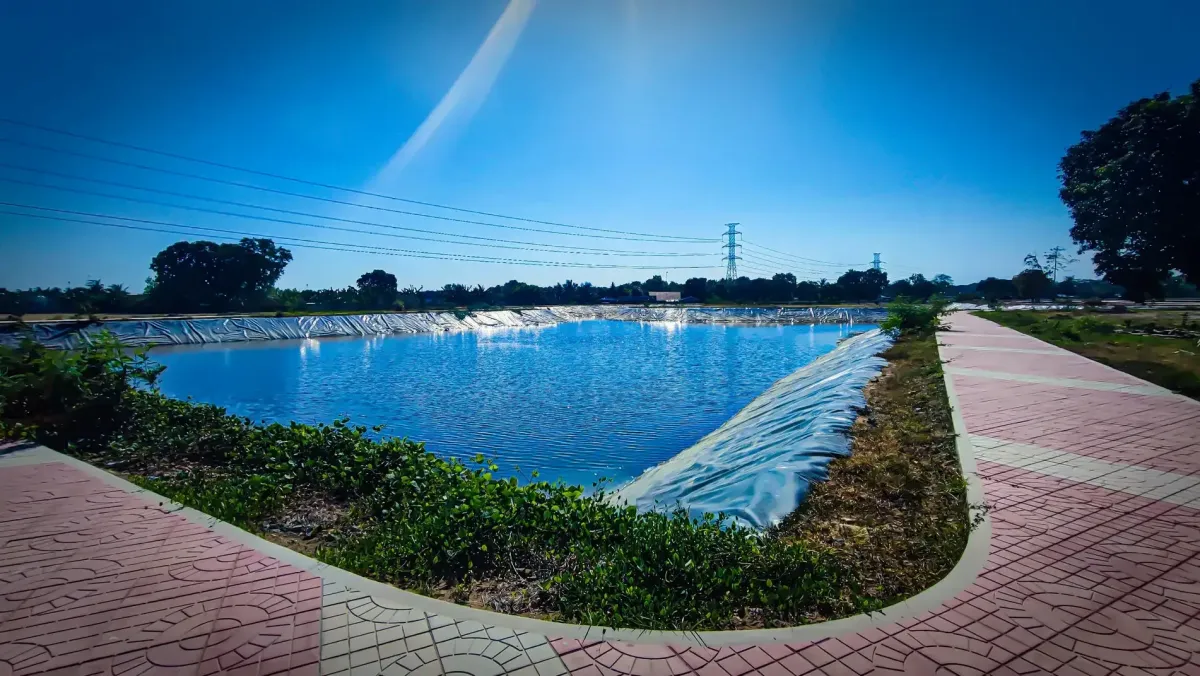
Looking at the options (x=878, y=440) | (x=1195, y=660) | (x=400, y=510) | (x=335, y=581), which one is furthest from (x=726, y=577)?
(x=878, y=440)

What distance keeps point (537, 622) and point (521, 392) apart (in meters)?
10.3

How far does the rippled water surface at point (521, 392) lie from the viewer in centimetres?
866

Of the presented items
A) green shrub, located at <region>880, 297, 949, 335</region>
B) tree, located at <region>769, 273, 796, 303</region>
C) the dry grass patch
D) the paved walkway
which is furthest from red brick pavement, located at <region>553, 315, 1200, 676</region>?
tree, located at <region>769, 273, 796, 303</region>

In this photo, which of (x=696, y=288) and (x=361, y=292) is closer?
(x=361, y=292)

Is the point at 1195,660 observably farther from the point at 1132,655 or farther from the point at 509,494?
the point at 509,494

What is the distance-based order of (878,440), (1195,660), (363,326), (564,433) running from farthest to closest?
1. (363,326)
2. (564,433)
3. (878,440)
4. (1195,660)

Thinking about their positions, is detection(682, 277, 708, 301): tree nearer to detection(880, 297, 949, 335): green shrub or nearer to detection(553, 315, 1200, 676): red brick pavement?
detection(880, 297, 949, 335): green shrub

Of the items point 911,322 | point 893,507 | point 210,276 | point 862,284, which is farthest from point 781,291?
point 893,507

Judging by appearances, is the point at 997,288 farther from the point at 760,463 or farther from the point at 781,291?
the point at 760,463

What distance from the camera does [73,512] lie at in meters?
4.67

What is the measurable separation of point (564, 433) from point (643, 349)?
1516 centimetres

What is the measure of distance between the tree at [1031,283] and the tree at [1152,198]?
41.2 metres

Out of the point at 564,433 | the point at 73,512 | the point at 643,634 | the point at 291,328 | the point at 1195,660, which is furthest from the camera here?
the point at 291,328

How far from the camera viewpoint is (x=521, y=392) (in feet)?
43.2
